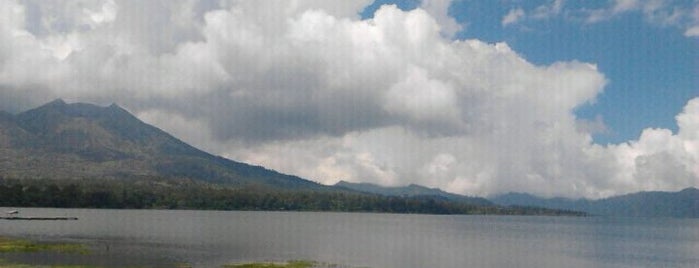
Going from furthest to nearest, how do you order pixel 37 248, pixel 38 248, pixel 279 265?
pixel 38 248 → pixel 37 248 → pixel 279 265

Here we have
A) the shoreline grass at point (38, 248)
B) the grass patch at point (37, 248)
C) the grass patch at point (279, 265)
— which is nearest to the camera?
the grass patch at point (279, 265)

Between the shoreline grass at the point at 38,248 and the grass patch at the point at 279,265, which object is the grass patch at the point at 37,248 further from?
the grass patch at the point at 279,265

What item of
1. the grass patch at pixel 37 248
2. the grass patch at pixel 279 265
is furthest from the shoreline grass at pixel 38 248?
the grass patch at pixel 279 265

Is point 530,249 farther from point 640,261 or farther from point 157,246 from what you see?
point 157,246

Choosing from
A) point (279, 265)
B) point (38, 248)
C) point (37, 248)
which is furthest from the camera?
point (38, 248)

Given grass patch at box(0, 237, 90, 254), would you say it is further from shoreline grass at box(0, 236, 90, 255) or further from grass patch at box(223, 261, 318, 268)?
grass patch at box(223, 261, 318, 268)

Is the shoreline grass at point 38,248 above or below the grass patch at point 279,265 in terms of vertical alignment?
above

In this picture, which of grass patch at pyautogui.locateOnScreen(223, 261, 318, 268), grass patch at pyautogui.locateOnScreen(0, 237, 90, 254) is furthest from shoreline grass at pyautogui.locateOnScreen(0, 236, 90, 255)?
grass patch at pyautogui.locateOnScreen(223, 261, 318, 268)

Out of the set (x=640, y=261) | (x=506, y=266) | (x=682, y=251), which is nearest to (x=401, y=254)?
(x=506, y=266)

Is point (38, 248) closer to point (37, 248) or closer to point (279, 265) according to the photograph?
point (37, 248)

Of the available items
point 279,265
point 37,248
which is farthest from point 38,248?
point 279,265

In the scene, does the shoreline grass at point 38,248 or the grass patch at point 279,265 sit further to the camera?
the shoreline grass at point 38,248

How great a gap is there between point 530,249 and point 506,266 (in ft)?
160

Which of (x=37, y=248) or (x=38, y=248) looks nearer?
(x=37, y=248)
